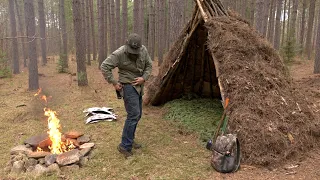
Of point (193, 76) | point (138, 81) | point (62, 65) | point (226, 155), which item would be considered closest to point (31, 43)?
point (62, 65)

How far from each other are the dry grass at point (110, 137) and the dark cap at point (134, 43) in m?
1.76

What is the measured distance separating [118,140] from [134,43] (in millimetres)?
1999

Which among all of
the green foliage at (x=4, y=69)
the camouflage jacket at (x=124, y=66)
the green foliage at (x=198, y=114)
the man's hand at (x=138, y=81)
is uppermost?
the camouflage jacket at (x=124, y=66)

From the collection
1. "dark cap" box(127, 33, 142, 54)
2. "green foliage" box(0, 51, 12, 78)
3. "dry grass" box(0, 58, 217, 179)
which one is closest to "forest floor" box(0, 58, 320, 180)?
"dry grass" box(0, 58, 217, 179)

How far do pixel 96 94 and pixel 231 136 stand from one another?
6.47m

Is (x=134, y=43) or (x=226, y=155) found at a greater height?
(x=134, y=43)

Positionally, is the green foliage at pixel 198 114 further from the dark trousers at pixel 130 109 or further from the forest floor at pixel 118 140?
the dark trousers at pixel 130 109

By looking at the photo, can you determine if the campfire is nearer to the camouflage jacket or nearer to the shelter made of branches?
the camouflage jacket

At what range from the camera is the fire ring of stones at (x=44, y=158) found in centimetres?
400

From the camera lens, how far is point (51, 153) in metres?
4.43

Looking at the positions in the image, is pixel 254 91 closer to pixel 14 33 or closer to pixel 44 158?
pixel 44 158

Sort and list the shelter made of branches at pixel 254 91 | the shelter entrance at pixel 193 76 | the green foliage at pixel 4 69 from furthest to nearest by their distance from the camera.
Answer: the green foliage at pixel 4 69 < the shelter entrance at pixel 193 76 < the shelter made of branches at pixel 254 91

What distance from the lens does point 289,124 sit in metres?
4.43

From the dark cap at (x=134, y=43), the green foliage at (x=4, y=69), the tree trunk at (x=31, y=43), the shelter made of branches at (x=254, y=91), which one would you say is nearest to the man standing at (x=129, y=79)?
the dark cap at (x=134, y=43)
